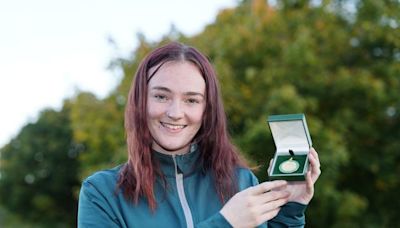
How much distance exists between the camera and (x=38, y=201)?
29.3m

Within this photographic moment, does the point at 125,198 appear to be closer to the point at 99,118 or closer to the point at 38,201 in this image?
the point at 99,118

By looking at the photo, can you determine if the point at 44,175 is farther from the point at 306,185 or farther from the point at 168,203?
the point at 306,185

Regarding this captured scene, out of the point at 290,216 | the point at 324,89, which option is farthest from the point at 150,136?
the point at 324,89

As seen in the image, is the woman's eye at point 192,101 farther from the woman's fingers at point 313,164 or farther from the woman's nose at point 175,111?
the woman's fingers at point 313,164

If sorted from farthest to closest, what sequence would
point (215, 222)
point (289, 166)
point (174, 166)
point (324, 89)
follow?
point (324, 89), point (174, 166), point (289, 166), point (215, 222)

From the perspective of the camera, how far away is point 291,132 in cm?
253

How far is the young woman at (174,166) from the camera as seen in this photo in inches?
96.8

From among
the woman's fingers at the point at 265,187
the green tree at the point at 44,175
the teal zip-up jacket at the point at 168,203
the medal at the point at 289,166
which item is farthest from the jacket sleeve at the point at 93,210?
the green tree at the point at 44,175

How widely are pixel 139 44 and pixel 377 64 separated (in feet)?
17.4

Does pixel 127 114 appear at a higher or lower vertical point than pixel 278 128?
higher

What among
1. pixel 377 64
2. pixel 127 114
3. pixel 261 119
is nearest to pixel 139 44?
pixel 261 119

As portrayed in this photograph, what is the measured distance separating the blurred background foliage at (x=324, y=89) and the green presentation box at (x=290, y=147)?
10406 millimetres

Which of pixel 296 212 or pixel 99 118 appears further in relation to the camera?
pixel 99 118

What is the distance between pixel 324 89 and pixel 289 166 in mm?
12717
